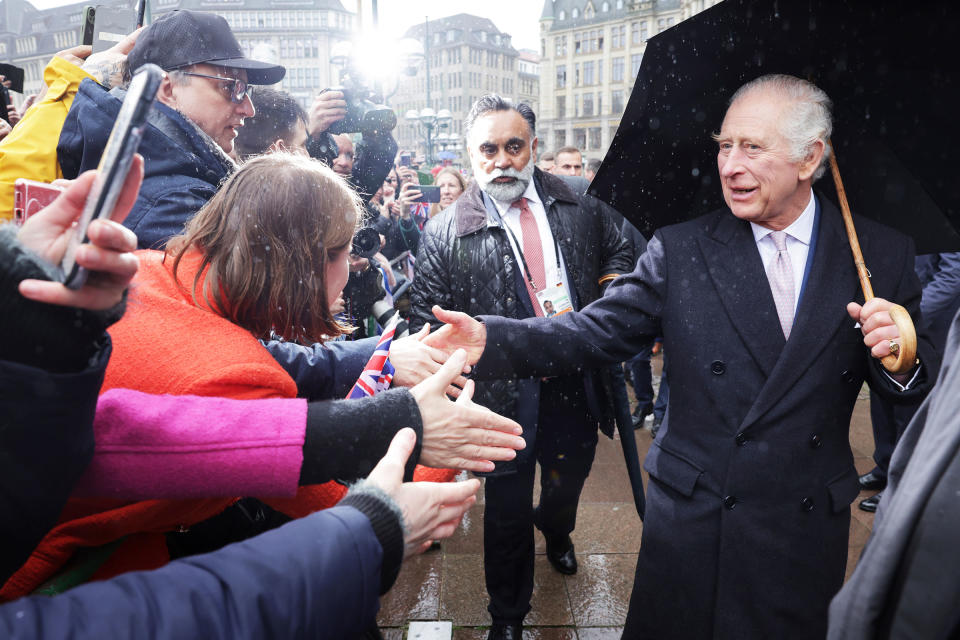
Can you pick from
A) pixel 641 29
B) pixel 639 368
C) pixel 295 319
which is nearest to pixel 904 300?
pixel 295 319

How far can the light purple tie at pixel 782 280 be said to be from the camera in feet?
6.57

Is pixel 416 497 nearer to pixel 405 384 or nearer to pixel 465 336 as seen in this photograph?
pixel 405 384

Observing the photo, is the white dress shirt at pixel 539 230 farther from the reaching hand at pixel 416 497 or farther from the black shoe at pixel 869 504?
the black shoe at pixel 869 504

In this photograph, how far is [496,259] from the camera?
3240 mm

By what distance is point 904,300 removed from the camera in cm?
194

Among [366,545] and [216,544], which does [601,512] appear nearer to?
[216,544]

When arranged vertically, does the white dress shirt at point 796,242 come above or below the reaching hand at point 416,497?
above

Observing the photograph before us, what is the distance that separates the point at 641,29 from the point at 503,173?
240ft

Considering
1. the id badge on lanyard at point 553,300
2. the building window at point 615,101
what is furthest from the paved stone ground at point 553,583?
the building window at point 615,101

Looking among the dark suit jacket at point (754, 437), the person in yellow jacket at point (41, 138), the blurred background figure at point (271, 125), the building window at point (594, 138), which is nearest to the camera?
the dark suit jacket at point (754, 437)

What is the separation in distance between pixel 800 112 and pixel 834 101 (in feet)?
0.69

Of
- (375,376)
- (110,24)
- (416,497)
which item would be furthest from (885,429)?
(110,24)

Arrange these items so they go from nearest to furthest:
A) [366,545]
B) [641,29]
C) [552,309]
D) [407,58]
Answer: [366,545] < [552,309] < [407,58] < [641,29]

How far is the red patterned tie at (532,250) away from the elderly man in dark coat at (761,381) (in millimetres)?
1138
